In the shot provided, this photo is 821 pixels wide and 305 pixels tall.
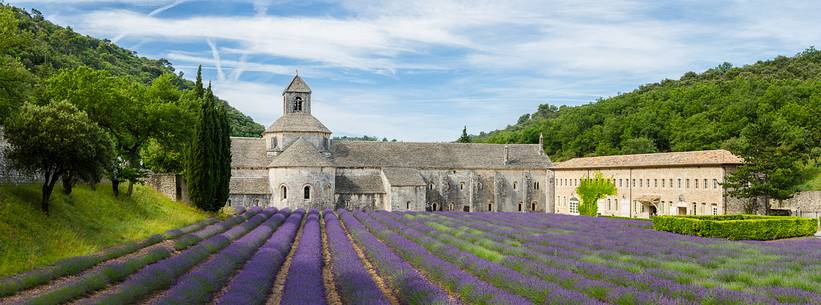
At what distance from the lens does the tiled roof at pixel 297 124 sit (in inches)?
2168

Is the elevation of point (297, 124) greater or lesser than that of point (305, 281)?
greater

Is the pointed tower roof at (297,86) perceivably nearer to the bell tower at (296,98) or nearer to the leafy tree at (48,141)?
the bell tower at (296,98)

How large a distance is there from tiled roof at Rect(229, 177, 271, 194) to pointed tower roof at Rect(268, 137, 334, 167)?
1.74 metres

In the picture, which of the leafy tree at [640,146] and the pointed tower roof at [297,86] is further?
the leafy tree at [640,146]

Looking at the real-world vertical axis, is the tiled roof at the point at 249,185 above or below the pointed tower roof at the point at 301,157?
below

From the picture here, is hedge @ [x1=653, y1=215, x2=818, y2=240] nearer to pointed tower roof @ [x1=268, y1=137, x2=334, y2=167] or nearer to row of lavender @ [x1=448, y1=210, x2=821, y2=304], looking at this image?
row of lavender @ [x1=448, y1=210, x2=821, y2=304]

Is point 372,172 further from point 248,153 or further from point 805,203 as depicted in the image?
point 805,203

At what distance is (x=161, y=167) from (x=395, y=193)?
1778 centimetres

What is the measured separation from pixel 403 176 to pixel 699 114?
118 ft

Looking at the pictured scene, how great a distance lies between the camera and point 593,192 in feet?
167

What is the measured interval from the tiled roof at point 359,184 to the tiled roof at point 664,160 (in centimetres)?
1764

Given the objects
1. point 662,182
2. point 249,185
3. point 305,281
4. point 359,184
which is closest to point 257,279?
point 305,281

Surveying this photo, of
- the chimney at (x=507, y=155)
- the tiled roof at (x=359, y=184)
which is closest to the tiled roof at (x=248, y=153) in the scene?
the tiled roof at (x=359, y=184)

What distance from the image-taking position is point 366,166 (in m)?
55.5
